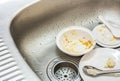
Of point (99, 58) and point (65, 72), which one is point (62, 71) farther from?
point (99, 58)

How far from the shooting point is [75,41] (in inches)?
30.7

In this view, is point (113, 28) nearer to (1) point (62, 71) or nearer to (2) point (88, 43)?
(2) point (88, 43)

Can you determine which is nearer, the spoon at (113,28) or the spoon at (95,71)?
the spoon at (95,71)

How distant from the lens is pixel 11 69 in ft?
1.82

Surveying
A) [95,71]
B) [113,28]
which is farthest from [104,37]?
[95,71]

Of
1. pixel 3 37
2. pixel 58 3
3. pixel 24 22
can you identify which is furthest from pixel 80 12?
pixel 3 37

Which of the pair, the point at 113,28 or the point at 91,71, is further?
the point at 113,28

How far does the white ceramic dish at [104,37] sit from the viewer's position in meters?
0.79

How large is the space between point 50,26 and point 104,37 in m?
0.18

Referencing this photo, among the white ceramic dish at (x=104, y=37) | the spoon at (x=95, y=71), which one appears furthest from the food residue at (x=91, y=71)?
the white ceramic dish at (x=104, y=37)

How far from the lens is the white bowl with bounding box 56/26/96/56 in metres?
0.74

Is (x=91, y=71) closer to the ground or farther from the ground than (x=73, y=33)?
closer to the ground

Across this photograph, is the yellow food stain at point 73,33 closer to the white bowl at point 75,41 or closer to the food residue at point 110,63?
the white bowl at point 75,41

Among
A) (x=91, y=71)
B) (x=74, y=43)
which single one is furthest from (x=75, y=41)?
(x=91, y=71)
